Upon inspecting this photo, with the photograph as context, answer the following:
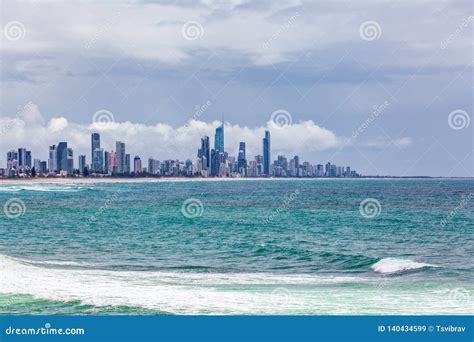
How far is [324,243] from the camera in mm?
41562

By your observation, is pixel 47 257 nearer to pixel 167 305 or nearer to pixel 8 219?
pixel 167 305

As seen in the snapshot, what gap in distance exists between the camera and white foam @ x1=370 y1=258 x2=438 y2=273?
2998 centimetres

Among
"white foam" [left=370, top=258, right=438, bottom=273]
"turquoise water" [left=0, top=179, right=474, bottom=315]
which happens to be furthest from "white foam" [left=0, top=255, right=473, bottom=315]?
"white foam" [left=370, top=258, right=438, bottom=273]

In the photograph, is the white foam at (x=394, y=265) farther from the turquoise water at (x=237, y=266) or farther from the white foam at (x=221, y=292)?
the white foam at (x=221, y=292)

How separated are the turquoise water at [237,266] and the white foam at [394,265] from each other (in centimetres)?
4

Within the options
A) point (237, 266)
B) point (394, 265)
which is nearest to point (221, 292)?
point (237, 266)

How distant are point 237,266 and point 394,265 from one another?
6.77m

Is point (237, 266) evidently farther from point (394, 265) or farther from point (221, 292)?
point (221, 292)

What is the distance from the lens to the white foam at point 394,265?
30.0 metres

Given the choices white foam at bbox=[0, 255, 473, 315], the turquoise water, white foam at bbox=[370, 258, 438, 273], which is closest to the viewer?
white foam at bbox=[0, 255, 473, 315]

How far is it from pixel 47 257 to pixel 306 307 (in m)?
17.5

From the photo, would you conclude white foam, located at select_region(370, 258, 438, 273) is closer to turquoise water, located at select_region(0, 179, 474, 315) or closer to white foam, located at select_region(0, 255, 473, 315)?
turquoise water, located at select_region(0, 179, 474, 315)

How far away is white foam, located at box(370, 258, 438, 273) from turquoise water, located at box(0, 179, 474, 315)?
4 cm
